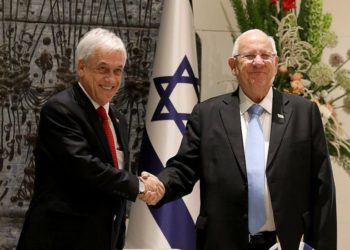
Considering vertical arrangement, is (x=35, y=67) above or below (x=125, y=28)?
below

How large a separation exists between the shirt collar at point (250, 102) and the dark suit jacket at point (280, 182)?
1.1 inches

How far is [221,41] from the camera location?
4918 millimetres

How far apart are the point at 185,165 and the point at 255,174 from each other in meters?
0.41

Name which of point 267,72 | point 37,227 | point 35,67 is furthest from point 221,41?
point 37,227

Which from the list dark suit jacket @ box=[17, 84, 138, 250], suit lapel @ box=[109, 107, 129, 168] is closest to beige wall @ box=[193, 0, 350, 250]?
suit lapel @ box=[109, 107, 129, 168]

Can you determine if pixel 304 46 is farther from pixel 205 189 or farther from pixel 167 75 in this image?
pixel 205 189

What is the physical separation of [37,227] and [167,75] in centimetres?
182

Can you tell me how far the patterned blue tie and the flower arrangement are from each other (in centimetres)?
127

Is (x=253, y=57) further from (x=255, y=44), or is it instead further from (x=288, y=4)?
(x=288, y=4)

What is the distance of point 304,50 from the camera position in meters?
4.22

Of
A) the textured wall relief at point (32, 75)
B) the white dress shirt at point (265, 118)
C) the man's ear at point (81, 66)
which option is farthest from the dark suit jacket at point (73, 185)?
the textured wall relief at point (32, 75)

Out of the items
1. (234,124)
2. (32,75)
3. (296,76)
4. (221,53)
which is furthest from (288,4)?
(32,75)

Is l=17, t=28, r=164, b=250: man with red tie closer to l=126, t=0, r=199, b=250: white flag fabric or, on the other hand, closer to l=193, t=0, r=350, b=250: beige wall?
l=126, t=0, r=199, b=250: white flag fabric

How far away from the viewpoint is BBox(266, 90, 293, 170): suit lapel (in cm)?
291
